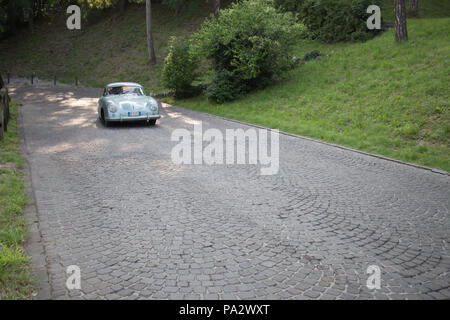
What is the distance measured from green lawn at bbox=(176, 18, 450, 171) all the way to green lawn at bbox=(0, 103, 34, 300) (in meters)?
7.93

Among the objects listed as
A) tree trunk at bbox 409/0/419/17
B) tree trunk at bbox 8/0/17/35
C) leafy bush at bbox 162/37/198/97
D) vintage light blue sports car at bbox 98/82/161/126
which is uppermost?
tree trunk at bbox 8/0/17/35

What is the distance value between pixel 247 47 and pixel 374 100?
7.47m

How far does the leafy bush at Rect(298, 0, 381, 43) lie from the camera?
20500 millimetres

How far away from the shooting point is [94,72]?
32.4 metres

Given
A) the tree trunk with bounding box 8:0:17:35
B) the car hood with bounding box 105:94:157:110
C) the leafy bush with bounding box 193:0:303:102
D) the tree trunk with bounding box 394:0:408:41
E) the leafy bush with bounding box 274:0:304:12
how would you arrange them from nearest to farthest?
the car hood with bounding box 105:94:157:110 → the tree trunk with bounding box 394:0:408:41 → the leafy bush with bounding box 193:0:303:102 → the leafy bush with bounding box 274:0:304:12 → the tree trunk with bounding box 8:0:17:35

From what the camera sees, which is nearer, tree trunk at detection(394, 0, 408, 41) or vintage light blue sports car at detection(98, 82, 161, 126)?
vintage light blue sports car at detection(98, 82, 161, 126)

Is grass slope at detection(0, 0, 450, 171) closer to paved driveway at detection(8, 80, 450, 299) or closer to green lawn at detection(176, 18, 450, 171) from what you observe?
green lawn at detection(176, 18, 450, 171)

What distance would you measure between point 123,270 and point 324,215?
2.80 metres

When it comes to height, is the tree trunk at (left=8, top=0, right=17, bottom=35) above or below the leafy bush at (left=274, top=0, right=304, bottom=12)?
above

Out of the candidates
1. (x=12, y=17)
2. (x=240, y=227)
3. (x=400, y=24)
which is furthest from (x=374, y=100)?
(x=12, y=17)

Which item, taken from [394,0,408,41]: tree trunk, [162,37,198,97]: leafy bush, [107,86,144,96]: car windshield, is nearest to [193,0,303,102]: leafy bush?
[162,37,198,97]: leafy bush

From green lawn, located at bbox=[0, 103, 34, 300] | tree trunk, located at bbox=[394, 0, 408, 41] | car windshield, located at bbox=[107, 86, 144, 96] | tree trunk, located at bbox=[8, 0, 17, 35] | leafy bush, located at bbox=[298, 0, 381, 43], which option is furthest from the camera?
tree trunk, located at bbox=[8, 0, 17, 35]

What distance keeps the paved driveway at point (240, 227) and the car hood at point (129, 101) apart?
4104 millimetres
